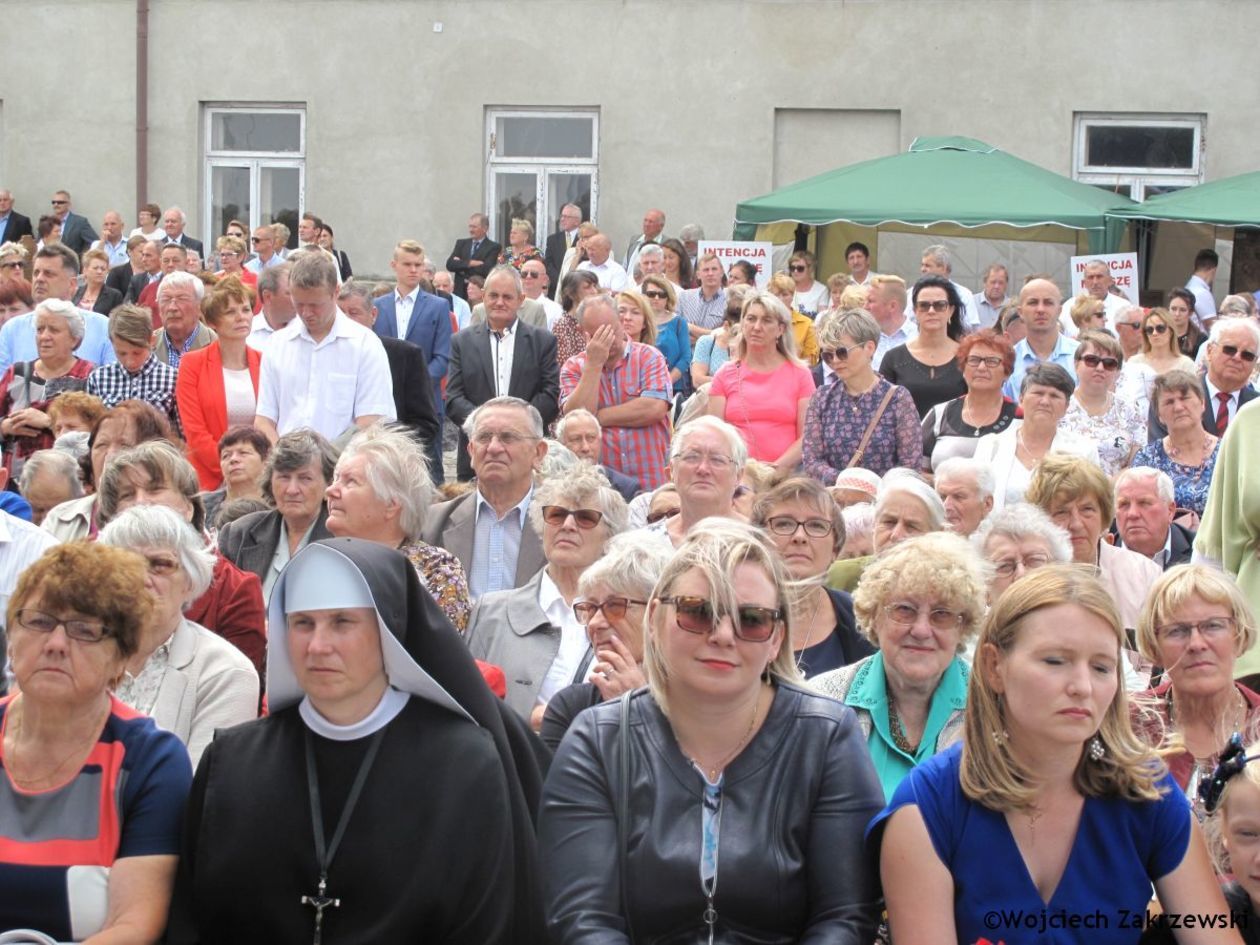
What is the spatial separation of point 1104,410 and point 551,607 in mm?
4357

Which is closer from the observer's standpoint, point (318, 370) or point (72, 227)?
point (318, 370)

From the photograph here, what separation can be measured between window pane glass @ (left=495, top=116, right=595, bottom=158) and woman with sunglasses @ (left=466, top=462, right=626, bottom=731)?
17.0 m

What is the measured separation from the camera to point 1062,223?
16812 millimetres

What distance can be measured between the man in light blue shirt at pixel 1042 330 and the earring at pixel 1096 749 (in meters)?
7.82

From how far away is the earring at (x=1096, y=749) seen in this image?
373 cm

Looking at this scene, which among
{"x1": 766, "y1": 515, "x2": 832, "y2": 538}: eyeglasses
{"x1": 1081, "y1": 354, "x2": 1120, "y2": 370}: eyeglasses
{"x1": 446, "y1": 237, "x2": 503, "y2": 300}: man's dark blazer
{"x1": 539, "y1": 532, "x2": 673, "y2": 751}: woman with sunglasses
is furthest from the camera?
{"x1": 446, "y1": 237, "x2": 503, "y2": 300}: man's dark blazer

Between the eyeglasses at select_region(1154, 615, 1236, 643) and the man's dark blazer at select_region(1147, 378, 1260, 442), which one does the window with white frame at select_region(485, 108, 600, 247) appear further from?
the eyeglasses at select_region(1154, 615, 1236, 643)

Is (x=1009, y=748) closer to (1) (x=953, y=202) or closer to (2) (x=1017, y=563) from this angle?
(2) (x=1017, y=563)

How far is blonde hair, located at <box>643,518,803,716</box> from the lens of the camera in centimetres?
381

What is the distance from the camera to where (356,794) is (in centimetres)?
395

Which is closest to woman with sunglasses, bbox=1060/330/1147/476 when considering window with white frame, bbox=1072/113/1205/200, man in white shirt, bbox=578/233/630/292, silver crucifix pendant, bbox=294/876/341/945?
silver crucifix pendant, bbox=294/876/341/945

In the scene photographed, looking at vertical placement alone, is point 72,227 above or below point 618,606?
above

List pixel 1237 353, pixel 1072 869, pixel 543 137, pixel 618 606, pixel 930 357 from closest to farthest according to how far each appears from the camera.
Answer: pixel 1072 869 → pixel 618 606 → pixel 1237 353 → pixel 930 357 → pixel 543 137

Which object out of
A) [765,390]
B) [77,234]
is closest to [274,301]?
[765,390]
